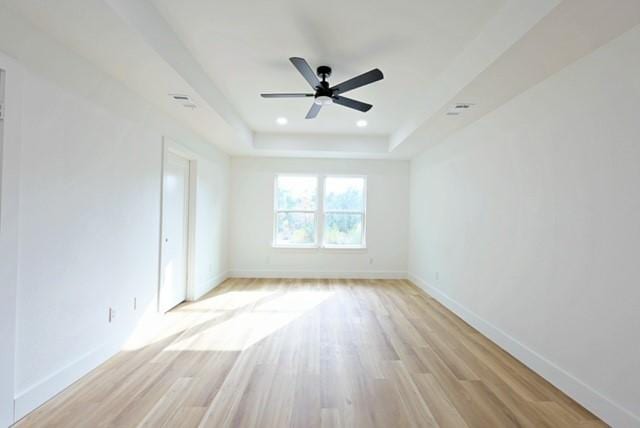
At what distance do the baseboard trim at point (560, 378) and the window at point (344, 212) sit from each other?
9.17ft

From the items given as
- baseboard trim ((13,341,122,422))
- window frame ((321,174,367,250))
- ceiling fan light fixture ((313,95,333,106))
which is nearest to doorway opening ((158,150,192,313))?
baseboard trim ((13,341,122,422))

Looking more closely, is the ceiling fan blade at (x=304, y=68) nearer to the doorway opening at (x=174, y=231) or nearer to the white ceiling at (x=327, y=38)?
the white ceiling at (x=327, y=38)

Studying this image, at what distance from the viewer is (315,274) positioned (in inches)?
243

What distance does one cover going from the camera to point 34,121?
196 cm

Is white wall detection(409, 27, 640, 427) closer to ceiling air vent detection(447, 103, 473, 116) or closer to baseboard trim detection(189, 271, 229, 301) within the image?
ceiling air vent detection(447, 103, 473, 116)

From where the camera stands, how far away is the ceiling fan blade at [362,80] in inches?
99.9

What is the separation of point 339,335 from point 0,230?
282 cm

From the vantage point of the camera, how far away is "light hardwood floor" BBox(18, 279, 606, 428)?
196cm

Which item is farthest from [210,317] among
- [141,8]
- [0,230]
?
[141,8]

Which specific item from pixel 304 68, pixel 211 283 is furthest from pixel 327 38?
pixel 211 283

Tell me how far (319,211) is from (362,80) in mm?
3690

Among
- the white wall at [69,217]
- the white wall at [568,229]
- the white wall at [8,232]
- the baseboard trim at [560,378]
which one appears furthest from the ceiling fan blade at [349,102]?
the baseboard trim at [560,378]

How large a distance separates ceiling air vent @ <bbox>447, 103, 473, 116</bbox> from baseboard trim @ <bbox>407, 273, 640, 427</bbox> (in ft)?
7.53

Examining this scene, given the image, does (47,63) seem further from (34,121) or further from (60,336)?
(60,336)
